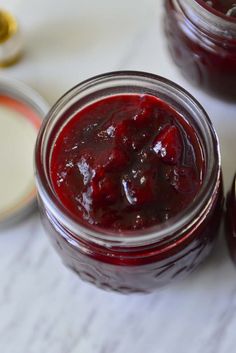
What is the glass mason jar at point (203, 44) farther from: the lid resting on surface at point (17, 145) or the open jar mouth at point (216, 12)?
the lid resting on surface at point (17, 145)

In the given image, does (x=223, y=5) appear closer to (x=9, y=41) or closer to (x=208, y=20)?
(x=208, y=20)

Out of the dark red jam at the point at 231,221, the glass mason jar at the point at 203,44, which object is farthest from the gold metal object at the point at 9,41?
the dark red jam at the point at 231,221

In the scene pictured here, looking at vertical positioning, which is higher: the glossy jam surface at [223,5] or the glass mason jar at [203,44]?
the glossy jam surface at [223,5]

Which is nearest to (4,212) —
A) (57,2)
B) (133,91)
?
(133,91)

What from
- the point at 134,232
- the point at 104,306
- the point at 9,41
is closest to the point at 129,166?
the point at 134,232

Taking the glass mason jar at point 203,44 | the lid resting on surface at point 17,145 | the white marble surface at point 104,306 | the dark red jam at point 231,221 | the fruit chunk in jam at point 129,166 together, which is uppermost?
the glass mason jar at point 203,44

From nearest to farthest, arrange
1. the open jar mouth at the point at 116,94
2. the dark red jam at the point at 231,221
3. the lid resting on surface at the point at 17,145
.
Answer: the open jar mouth at the point at 116,94, the dark red jam at the point at 231,221, the lid resting on surface at the point at 17,145

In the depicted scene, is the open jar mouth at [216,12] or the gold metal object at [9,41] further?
the gold metal object at [9,41]

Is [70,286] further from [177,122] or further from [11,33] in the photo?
[11,33]
